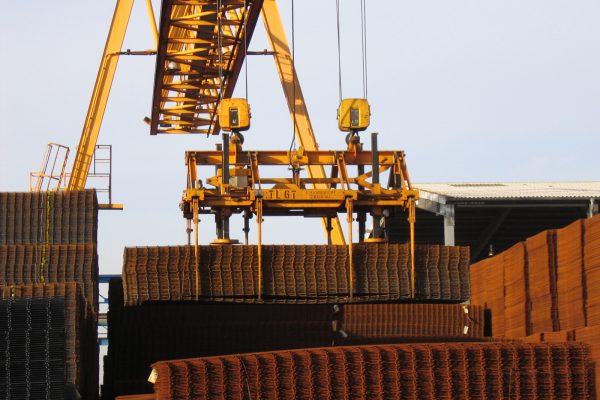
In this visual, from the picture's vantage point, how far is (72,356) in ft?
42.2

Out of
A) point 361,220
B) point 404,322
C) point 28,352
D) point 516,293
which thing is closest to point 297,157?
point 361,220

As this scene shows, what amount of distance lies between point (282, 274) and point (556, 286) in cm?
401

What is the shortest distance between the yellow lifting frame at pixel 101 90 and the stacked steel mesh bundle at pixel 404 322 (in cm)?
1535

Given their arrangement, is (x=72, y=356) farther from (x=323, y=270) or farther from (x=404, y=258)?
(x=404, y=258)

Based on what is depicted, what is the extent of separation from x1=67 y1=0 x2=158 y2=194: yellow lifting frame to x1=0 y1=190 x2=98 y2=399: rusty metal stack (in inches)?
336

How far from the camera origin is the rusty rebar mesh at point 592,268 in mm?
11586

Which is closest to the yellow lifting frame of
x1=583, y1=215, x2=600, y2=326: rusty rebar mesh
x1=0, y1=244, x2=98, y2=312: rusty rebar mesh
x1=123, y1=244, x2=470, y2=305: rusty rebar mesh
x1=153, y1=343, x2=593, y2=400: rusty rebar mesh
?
x1=0, y1=244, x2=98, y2=312: rusty rebar mesh

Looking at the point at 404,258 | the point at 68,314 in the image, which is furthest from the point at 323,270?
the point at 68,314

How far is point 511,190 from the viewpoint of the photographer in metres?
32.6

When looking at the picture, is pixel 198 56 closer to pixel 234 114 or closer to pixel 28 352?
pixel 234 114

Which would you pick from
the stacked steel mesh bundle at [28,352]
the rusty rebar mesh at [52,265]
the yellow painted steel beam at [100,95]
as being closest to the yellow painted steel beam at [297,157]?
the rusty rebar mesh at [52,265]

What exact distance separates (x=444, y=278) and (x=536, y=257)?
98.1 inches

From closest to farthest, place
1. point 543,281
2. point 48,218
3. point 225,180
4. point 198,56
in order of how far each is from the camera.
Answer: point 543,281, point 225,180, point 48,218, point 198,56

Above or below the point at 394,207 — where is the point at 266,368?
below
